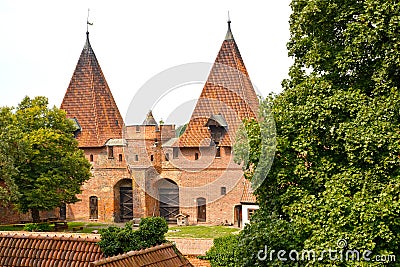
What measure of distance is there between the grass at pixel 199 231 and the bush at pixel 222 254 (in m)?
6.21

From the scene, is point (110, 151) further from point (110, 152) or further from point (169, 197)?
point (169, 197)

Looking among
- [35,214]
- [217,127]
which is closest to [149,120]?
[217,127]

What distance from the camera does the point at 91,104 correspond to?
28484 millimetres

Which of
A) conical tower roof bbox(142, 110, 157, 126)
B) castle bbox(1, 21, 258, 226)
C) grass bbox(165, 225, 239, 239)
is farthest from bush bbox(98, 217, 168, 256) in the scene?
conical tower roof bbox(142, 110, 157, 126)

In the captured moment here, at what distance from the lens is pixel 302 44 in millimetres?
9633

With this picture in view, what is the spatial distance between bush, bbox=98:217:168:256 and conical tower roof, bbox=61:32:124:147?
65.6 feet

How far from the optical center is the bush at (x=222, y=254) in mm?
14508

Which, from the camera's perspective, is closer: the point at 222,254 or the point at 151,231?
the point at 151,231

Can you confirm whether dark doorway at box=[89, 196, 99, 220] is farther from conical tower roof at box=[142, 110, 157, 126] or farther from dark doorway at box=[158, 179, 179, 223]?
conical tower roof at box=[142, 110, 157, 126]

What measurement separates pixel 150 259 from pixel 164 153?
20.0 metres

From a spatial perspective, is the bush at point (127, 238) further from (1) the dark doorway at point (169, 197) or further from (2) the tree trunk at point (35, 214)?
(1) the dark doorway at point (169, 197)

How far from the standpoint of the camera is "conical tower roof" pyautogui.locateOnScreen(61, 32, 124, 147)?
92.5 feet

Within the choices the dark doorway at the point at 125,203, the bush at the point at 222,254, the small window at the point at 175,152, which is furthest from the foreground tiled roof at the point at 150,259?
the dark doorway at the point at 125,203

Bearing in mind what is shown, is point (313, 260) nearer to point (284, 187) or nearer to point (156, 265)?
point (284, 187)
